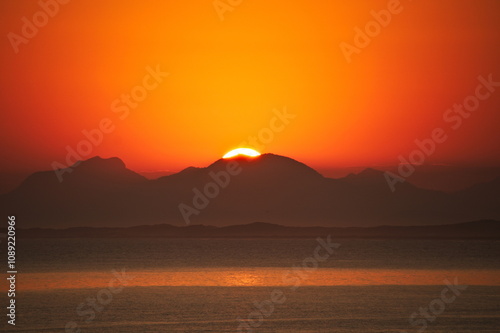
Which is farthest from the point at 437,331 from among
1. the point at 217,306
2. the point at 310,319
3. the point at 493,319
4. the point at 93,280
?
the point at 93,280

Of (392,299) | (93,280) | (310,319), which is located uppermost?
(93,280)

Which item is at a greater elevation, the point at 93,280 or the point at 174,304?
the point at 93,280

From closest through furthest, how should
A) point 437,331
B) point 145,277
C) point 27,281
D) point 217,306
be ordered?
point 437,331 < point 217,306 < point 27,281 < point 145,277

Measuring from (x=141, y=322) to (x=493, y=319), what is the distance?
1310cm

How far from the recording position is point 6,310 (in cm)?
2778

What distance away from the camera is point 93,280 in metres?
44.2

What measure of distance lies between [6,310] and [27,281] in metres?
15.8

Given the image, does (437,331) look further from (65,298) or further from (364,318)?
(65,298)

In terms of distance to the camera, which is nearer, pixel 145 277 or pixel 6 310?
pixel 6 310

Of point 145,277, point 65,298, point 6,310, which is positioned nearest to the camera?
point 6,310

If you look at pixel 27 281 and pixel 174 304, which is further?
pixel 27 281

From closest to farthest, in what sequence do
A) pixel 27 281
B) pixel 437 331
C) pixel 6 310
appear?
pixel 437 331 < pixel 6 310 < pixel 27 281

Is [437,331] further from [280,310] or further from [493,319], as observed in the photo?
[280,310]

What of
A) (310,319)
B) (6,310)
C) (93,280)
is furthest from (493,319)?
(93,280)
